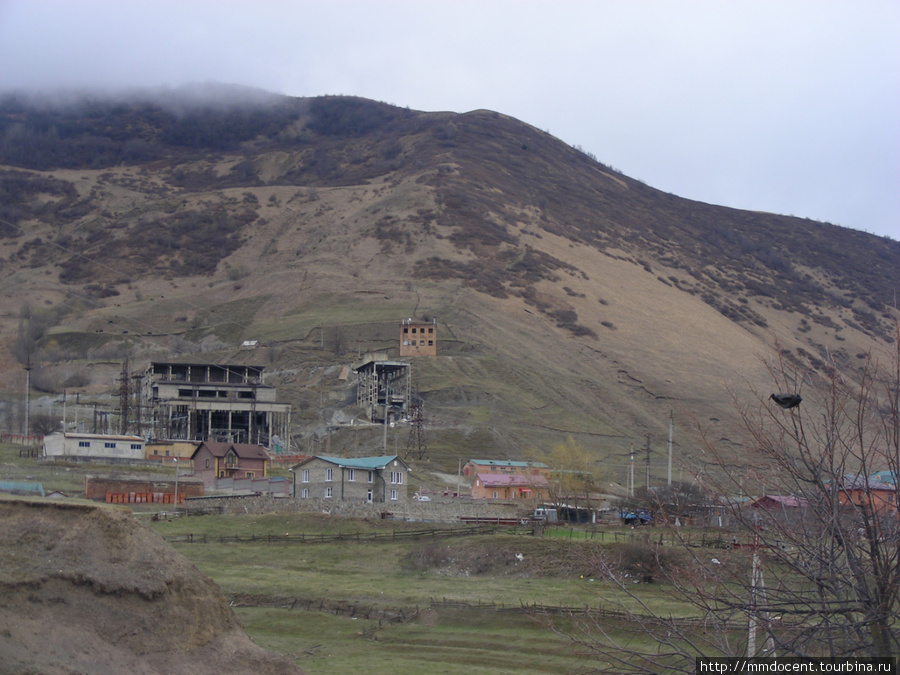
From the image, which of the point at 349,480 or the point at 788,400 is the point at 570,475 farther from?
the point at 788,400

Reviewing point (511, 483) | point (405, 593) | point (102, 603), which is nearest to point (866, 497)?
point (102, 603)

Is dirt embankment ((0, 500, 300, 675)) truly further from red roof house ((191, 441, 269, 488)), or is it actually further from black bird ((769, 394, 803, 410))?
red roof house ((191, 441, 269, 488))

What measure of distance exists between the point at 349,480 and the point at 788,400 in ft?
180

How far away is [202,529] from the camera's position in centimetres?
5391

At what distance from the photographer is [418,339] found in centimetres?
12525

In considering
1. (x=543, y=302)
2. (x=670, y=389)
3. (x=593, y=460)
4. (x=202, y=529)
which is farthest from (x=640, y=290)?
(x=202, y=529)

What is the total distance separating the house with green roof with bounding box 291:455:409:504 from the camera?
6431cm

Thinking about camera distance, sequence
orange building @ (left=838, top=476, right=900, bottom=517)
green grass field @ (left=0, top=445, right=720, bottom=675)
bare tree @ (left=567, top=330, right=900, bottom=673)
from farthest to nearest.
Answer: green grass field @ (left=0, top=445, right=720, bottom=675) → orange building @ (left=838, top=476, right=900, bottom=517) → bare tree @ (left=567, top=330, right=900, bottom=673)

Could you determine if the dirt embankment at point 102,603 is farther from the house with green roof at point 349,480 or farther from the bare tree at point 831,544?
the house with green roof at point 349,480

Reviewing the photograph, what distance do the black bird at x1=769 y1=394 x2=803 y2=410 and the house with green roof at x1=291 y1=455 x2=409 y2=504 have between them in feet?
176

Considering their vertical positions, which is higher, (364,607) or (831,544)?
(831,544)

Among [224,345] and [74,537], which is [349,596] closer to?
[74,537]

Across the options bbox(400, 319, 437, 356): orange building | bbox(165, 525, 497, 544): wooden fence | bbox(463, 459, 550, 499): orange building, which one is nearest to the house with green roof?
bbox(463, 459, 550, 499): orange building

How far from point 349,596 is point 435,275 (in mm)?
123206
